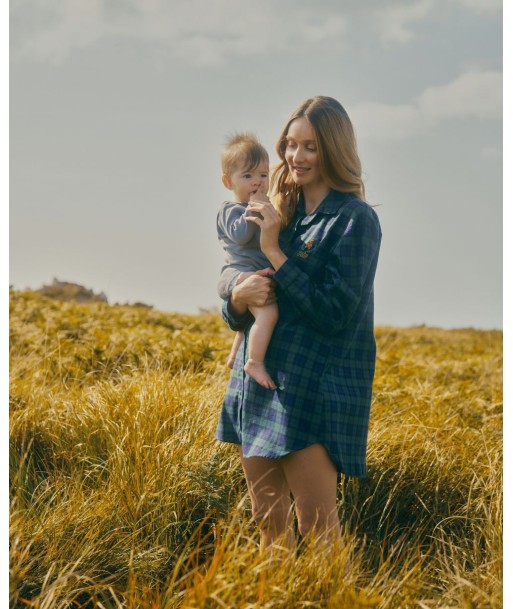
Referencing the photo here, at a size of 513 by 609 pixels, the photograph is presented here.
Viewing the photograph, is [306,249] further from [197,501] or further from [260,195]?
[197,501]

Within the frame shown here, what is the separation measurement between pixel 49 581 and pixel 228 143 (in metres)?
2.20

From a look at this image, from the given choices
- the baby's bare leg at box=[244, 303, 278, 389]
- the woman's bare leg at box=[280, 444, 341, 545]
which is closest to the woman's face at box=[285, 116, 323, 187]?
the baby's bare leg at box=[244, 303, 278, 389]

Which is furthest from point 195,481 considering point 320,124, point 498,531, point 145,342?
point 145,342

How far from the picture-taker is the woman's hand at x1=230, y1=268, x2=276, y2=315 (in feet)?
10.3

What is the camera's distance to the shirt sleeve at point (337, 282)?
9.86ft

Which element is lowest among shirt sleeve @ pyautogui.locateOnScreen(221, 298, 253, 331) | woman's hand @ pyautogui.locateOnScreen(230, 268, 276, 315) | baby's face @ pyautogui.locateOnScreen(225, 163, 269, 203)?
shirt sleeve @ pyautogui.locateOnScreen(221, 298, 253, 331)

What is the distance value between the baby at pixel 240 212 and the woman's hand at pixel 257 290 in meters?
0.07

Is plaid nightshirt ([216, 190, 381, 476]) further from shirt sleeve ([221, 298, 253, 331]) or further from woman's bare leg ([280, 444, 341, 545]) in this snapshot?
shirt sleeve ([221, 298, 253, 331])

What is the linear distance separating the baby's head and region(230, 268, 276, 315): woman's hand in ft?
1.71

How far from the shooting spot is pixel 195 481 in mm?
3879

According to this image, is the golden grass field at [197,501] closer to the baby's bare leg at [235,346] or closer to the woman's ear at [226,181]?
the baby's bare leg at [235,346]

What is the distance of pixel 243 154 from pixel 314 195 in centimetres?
43

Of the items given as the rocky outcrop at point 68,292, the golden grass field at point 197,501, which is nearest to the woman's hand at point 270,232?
the golden grass field at point 197,501
